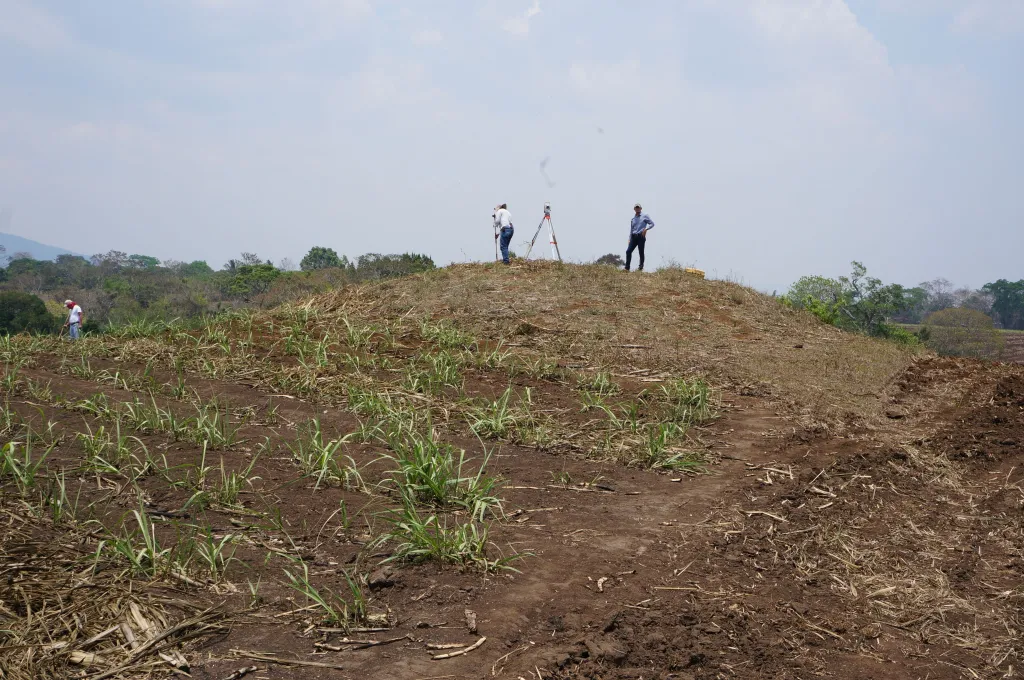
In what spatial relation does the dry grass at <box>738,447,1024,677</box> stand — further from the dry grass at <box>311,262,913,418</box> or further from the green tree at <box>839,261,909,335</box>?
the green tree at <box>839,261,909,335</box>

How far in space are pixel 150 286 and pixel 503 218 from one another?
34620 mm

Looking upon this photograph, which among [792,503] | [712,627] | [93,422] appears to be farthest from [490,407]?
[712,627]

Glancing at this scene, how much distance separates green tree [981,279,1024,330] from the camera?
60469 millimetres

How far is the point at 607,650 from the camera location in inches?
104

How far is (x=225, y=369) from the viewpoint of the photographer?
23.7 ft

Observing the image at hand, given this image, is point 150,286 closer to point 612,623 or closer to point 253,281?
point 253,281

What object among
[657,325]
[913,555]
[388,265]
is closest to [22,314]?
[388,265]

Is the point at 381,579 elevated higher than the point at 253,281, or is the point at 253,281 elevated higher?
the point at 253,281

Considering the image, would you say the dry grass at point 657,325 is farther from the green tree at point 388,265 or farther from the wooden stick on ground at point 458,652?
the green tree at point 388,265

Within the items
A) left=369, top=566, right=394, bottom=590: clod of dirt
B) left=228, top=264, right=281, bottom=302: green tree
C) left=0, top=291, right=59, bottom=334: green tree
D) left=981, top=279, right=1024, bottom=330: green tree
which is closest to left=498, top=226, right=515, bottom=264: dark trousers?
left=369, top=566, right=394, bottom=590: clod of dirt

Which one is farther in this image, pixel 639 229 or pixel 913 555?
pixel 639 229

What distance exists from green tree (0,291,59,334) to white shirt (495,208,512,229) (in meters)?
15.3

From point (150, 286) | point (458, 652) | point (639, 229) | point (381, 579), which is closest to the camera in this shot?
point (458, 652)


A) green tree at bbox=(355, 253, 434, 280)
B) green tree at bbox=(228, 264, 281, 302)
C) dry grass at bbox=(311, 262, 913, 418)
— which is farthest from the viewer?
green tree at bbox=(228, 264, 281, 302)
